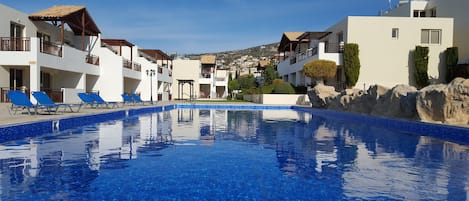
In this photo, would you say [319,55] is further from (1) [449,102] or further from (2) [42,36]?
(2) [42,36]

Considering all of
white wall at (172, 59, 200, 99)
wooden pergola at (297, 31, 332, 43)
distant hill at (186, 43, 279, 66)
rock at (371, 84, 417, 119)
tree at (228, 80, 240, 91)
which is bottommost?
rock at (371, 84, 417, 119)

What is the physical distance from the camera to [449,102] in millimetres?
9719

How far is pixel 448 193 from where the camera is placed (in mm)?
3967

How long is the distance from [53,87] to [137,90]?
981 cm

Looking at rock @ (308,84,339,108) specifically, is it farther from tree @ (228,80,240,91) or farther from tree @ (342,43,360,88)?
tree @ (228,80,240,91)

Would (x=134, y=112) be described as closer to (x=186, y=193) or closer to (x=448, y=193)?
(x=186, y=193)

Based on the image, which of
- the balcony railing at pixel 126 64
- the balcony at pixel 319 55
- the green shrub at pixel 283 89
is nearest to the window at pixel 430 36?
the balcony at pixel 319 55

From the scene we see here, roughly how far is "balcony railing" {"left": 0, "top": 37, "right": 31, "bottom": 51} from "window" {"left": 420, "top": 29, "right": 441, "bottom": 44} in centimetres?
2460

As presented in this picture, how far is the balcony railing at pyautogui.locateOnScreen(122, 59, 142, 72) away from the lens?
23.9 m

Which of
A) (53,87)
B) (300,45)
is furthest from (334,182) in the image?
(300,45)

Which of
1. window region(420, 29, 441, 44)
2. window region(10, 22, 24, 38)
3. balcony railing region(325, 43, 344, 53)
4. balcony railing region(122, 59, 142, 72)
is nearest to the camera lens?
window region(10, 22, 24, 38)

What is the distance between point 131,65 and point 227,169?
22.3 m

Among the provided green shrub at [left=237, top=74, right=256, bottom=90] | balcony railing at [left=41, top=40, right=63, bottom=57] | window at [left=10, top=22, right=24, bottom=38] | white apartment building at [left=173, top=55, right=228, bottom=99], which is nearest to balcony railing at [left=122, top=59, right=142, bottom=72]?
balcony railing at [left=41, top=40, right=63, bottom=57]

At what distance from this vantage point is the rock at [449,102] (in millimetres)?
9578
